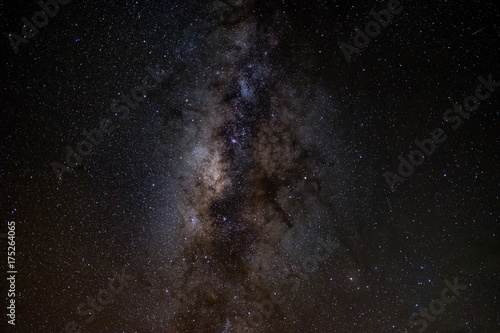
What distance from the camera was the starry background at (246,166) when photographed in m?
1.77

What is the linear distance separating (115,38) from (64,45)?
38 cm

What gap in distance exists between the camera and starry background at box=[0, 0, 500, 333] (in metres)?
1.77
